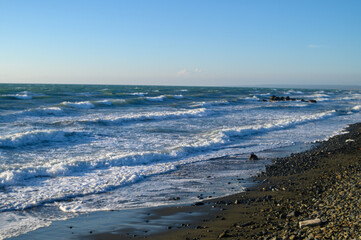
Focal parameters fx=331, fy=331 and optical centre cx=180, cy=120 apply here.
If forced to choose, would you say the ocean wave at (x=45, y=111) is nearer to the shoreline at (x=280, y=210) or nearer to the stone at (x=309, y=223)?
the shoreline at (x=280, y=210)

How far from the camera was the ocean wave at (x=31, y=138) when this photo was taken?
13654 millimetres

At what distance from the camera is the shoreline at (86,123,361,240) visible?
5.10m

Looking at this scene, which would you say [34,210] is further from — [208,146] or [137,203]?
[208,146]

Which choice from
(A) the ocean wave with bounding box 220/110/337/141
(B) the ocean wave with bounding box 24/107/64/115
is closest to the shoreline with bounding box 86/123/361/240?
(A) the ocean wave with bounding box 220/110/337/141

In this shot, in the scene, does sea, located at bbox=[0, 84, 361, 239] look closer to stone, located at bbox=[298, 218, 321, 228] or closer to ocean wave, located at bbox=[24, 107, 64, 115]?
stone, located at bbox=[298, 218, 321, 228]

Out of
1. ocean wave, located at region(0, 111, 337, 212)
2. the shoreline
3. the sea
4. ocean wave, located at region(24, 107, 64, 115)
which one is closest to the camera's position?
the shoreline

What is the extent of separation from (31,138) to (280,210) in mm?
12003

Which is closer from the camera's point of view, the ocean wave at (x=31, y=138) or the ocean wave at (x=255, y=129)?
the ocean wave at (x=31, y=138)

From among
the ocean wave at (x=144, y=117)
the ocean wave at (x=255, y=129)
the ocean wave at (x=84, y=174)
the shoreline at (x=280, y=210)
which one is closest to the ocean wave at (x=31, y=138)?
the ocean wave at (x=84, y=174)

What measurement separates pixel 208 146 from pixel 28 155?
7189 millimetres

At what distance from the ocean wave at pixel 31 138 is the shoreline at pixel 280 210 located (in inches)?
372

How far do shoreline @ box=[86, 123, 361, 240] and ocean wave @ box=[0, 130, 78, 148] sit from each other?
944cm

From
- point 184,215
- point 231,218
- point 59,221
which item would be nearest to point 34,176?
point 59,221

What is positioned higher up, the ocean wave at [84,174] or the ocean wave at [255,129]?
the ocean wave at [255,129]
